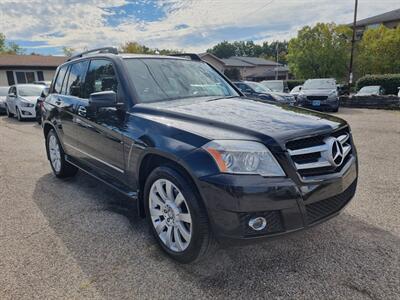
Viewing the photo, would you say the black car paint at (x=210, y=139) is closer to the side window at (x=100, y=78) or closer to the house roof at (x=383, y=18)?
the side window at (x=100, y=78)

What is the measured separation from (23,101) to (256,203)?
42.7ft

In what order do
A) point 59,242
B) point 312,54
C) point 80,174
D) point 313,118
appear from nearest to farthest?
point 313,118 → point 59,242 → point 80,174 → point 312,54

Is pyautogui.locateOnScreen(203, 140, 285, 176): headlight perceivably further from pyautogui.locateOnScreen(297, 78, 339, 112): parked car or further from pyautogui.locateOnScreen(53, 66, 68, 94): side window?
pyautogui.locateOnScreen(297, 78, 339, 112): parked car

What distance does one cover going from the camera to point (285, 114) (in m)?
3.01

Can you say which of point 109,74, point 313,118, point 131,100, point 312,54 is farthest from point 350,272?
point 312,54

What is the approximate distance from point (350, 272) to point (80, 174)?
14.2 ft

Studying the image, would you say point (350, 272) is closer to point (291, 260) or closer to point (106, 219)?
point (291, 260)

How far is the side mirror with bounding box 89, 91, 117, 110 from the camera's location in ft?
10.3

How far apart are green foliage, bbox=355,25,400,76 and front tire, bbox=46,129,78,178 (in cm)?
3225

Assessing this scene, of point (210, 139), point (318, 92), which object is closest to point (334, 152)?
point (210, 139)

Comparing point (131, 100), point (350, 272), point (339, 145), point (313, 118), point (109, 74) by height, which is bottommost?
point (350, 272)

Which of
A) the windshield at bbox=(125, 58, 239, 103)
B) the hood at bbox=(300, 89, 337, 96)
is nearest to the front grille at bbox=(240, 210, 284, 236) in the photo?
the windshield at bbox=(125, 58, 239, 103)

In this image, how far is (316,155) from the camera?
98.7 inches

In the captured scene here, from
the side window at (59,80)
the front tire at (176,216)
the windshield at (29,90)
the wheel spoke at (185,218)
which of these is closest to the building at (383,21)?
the windshield at (29,90)
